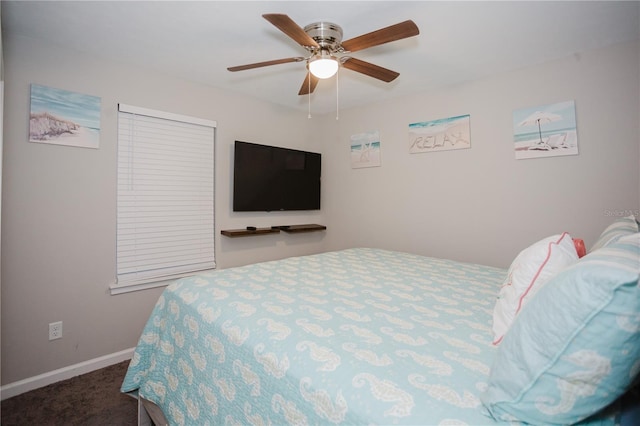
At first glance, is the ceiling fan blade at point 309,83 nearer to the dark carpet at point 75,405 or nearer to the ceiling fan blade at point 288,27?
the ceiling fan blade at point 288,27

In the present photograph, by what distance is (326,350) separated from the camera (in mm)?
1024

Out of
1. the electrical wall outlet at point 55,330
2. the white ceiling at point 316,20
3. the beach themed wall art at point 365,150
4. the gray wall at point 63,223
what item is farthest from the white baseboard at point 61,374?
the beach themed wall art at point 365,150

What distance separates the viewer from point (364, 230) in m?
3.79

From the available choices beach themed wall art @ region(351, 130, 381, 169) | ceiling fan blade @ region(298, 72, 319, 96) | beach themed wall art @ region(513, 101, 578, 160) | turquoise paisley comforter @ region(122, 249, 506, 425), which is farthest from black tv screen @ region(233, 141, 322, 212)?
beach themed wall art @ region(513, 101, 578, 160)

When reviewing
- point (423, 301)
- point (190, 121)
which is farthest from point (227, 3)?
point (423, 301)

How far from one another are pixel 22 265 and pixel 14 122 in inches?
39.4

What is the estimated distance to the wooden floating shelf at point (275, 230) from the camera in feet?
10.5

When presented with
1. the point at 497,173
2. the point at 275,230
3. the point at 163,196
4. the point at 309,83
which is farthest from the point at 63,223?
the point at 497,173

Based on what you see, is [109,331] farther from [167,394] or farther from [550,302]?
[550,302]

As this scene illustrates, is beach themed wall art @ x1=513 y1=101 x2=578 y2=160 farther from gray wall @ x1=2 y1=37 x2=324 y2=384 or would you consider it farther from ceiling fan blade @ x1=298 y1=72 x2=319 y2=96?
gray wall @ x1=2 y1=37 x2=324 y2=384

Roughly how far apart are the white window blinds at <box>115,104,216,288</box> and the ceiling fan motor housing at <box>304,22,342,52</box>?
1.58 meters

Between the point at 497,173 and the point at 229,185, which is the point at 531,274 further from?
the point at 229,185

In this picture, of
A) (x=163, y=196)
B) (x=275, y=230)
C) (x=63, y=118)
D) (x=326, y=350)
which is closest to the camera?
(x=326, y=350)

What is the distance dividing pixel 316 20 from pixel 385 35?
537 millimetres
